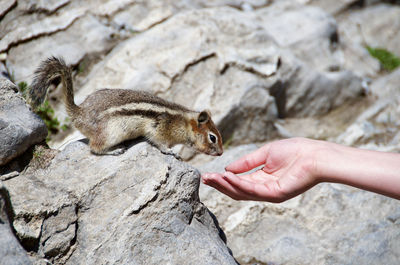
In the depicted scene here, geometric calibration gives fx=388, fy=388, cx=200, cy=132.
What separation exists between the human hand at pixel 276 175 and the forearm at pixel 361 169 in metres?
0.09

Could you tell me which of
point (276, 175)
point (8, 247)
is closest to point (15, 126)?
point (8, 247)

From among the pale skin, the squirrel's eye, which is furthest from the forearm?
the squirrel's eye

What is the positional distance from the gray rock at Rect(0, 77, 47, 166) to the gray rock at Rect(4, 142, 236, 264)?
0.87 ft

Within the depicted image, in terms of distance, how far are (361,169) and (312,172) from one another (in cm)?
38

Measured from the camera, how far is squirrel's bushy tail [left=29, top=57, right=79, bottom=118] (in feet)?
12.6

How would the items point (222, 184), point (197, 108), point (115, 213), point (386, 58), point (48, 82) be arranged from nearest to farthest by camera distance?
point (115, 213) < point (222, 184) < point (48, 82) < point (197, 108) < point (386, 58)

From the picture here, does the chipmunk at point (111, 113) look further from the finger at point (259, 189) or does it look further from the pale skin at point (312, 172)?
the finger at point (259, 189)

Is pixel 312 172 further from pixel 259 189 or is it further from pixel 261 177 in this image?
pixel 261 177

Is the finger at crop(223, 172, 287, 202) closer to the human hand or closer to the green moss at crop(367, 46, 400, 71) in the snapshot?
the human hand

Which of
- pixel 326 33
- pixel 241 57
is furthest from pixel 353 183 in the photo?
pixel 326 33

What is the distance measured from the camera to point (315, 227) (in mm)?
4234

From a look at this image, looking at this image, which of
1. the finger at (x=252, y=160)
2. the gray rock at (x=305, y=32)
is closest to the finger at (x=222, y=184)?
the finger at (x=252, y=160)

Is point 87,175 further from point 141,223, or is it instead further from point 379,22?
point 379,22

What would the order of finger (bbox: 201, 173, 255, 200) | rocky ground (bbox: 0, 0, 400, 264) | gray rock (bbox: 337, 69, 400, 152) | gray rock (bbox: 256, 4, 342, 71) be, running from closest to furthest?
rocky ground (bbox: 0, 0, 400, 264), finger (bbox: 201, 173, 255, 200), gray rock (bbox: 337, 69, 400, 152), gray rock (bbox: 256, 4, 342, 71)
